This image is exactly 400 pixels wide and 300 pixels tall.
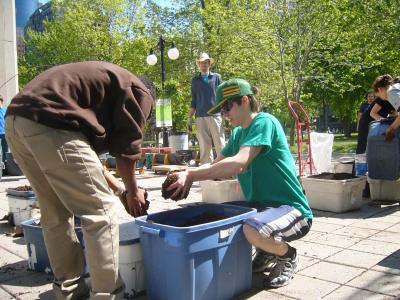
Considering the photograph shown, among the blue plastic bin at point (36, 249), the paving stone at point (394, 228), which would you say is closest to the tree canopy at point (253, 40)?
the paving stone at point (394, 228)

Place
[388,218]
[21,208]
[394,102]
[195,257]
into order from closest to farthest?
[195,257]
[21,208]
[388,218]
[394,102]

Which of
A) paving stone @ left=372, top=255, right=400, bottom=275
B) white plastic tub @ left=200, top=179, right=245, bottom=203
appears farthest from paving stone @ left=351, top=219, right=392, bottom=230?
white plastic tub @ left=200, top=179, right=245, bottom=203

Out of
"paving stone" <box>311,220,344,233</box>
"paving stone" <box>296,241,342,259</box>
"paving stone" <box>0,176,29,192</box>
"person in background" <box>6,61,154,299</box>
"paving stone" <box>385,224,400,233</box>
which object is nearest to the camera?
"person in background" <box>6,61,154,299</box>

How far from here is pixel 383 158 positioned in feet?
18.6

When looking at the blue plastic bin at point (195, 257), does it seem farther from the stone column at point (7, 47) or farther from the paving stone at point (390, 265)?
the stone column at point (7, 47)

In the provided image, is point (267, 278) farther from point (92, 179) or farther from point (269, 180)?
point (92, 179)

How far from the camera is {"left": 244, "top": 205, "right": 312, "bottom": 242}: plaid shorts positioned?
2811mm

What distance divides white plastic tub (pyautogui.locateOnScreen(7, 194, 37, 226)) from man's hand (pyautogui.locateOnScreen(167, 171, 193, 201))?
2.53 metres

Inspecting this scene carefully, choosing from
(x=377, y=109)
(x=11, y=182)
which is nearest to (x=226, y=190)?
(x=377, y=109)

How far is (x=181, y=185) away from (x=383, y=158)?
3.91 metres

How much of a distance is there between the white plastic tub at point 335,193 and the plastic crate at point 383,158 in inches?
9.3

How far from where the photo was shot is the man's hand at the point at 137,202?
264cm

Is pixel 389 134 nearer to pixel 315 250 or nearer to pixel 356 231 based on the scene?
pixel 356 231

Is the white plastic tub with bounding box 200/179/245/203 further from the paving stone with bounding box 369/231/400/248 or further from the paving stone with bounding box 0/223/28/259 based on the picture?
the paving stone with bounding box 0/223/28/259
